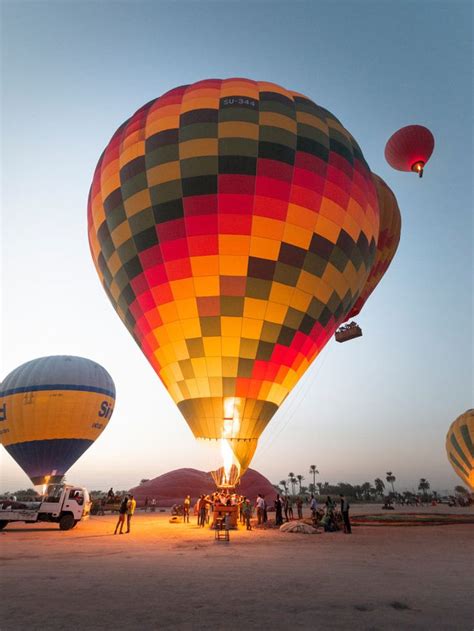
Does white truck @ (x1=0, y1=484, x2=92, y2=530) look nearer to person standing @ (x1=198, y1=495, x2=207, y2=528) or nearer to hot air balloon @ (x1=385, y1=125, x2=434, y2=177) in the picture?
person standing @ (x1=198, y1=495, x2=207, y2=528)

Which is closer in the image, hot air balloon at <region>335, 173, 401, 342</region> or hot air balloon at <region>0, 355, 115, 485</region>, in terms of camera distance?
→ hot air balloon at <region>335, 173, 401, 342</region>

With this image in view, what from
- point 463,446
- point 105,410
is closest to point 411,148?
point 105,410

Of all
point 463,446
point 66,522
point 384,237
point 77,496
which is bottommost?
point 66,522

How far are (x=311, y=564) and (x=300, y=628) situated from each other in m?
3.54

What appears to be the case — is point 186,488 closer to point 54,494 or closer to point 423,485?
point 54,494

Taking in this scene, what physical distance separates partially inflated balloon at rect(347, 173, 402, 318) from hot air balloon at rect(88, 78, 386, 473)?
5.80 metres

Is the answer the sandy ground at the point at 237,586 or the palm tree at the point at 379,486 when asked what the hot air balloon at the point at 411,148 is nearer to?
the sandy ground at the point at 237,586

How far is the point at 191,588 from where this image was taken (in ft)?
18.0

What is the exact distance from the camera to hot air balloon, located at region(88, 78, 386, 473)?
13.1 meters

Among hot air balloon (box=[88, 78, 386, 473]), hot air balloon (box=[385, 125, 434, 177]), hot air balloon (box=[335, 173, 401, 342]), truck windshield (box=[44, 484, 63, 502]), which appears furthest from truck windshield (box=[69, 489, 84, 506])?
hot air balloon (box=[385, 125, 434, 177])

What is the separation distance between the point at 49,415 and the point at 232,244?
725 inches

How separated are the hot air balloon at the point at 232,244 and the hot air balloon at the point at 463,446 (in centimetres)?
2433

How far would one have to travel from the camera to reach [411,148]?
1908 cm

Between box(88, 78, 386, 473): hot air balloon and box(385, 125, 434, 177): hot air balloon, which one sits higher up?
box(385, 125, 434, 177): hot air balloon
